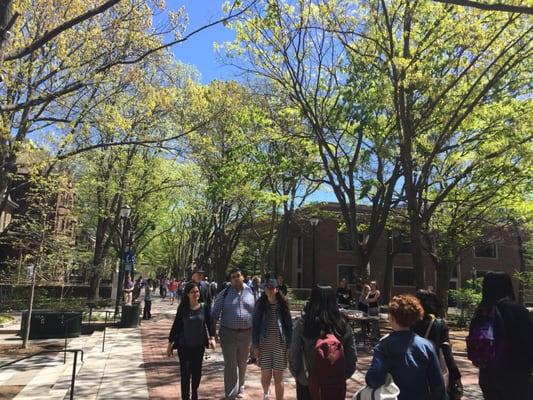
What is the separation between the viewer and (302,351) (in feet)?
15.8

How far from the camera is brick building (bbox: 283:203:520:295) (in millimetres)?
47906

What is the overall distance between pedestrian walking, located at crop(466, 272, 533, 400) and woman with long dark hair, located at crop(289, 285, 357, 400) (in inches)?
40.7

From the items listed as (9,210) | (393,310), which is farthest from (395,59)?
(9,210)

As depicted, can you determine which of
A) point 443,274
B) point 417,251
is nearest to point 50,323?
point 417,251

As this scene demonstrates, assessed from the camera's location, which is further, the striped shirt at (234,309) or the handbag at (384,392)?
the striped shirt at (234,309)

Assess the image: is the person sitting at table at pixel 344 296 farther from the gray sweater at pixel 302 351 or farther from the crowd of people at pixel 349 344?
the gray sweater at pixel 302 351

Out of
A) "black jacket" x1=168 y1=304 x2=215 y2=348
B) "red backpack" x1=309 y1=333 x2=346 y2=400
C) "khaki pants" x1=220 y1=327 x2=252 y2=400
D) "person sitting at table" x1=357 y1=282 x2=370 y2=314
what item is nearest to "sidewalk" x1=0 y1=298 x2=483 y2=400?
"khaki pants" x1=220 y1=327 x2=252 y2=400

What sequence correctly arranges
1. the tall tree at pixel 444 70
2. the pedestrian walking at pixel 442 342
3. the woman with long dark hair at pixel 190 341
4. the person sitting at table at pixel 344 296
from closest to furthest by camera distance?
the pedestrian walking at pixel 442 342 → the woman with long dark hair at pixel 190 341 → the tall tree at pixel 444 70 → the person sitting at table at pixel 344 296

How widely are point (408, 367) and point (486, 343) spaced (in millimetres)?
1165

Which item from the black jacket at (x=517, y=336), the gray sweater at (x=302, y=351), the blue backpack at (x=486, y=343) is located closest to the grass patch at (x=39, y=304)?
the gray sweater at (x=302, y=351)

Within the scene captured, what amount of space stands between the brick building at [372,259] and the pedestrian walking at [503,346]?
41.3m

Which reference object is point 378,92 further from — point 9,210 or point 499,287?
point 9,210

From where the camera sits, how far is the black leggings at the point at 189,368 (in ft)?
22.0

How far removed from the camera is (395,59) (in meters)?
13.4
